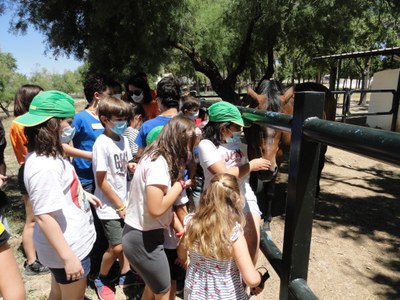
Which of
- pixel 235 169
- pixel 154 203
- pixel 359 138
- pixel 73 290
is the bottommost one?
pixel 73 290

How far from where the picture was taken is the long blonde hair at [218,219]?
1.61 metres

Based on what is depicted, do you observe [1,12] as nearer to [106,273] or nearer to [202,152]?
[106,273]

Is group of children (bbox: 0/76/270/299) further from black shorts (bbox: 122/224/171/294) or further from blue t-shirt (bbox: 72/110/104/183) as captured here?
blue t-shirt (bbox: 72/110/104/183)

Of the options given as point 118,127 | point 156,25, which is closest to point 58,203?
point 118,127

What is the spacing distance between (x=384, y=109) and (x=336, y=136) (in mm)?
13476

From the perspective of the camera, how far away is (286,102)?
139 inches

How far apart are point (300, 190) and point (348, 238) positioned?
3339mm

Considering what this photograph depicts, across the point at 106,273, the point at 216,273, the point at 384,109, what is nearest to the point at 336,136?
the point at 216,273

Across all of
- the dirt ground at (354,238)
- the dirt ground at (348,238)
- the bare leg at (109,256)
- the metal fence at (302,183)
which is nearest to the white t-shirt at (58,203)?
the bare leg at (109,256)

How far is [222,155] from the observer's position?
201cm

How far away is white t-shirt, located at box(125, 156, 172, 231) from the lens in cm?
183

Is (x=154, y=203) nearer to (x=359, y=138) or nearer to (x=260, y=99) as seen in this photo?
(x=359, y=138)

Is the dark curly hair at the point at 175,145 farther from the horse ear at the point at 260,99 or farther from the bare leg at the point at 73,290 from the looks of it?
the horse ear at the point at 260,99

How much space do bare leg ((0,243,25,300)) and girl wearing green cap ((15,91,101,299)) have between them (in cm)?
19
